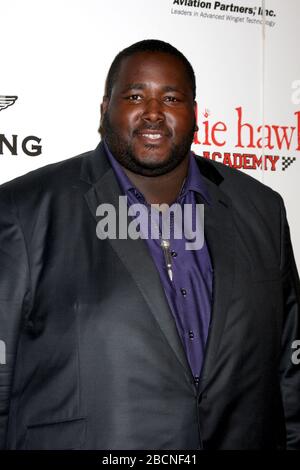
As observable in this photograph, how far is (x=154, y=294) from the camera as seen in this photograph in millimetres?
1453

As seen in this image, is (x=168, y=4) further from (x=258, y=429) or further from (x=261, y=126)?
(x=258, y=429)

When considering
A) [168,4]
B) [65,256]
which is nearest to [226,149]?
[168,4]

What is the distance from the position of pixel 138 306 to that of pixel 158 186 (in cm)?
40

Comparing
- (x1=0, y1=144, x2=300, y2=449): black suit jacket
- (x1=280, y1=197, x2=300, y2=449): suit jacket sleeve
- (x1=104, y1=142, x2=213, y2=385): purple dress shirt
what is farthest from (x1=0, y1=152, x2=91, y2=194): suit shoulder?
(x1=280, y1=197, x2=300, y2=449): suit jacket sleeve

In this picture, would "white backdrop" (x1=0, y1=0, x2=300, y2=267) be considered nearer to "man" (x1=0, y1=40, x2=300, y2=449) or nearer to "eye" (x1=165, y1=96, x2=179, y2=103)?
"man" (x1=0, y1=40, x2=300, y2=449)

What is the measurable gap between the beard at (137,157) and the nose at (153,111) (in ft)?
0.25

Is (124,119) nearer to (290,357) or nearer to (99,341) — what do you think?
(99,341)

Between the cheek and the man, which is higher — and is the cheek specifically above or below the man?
above

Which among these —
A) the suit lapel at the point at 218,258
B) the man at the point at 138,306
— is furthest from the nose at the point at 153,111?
the suit lapel at the point at 218,258

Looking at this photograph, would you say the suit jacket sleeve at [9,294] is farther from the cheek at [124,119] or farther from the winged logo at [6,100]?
the winged logo at [6,100]

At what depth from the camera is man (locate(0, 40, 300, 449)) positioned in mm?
1440

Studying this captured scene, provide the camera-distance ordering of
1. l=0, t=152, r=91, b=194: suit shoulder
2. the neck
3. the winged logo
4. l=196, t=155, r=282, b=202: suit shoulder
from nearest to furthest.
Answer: l=0, t=152, r=91, b=194: suit shoulder
the neck
l=196, t=155, r=282, b=202: suit shoulder
the winged logo

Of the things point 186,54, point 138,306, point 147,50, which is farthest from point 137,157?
point 186,54

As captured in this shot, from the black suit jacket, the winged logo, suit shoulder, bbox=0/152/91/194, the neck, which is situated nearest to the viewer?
the black suit jacket
